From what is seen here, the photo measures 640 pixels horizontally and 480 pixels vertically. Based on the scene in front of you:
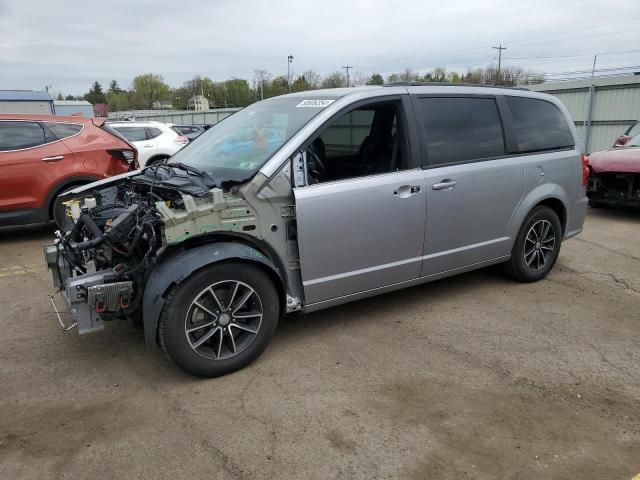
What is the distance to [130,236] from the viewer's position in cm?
340

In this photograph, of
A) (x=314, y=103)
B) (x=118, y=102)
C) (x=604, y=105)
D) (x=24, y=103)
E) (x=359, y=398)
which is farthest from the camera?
(x=118, y=102)

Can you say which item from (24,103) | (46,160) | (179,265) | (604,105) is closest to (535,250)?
(179,265)

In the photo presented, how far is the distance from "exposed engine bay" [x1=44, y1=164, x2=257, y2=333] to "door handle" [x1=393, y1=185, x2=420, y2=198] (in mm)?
1169

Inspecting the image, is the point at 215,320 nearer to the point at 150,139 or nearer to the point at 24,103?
the point at 150,139

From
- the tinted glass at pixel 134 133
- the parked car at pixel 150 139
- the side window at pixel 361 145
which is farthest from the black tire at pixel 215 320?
the tinted glass at pixel 134 133

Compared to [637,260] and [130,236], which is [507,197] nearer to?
[637,260]

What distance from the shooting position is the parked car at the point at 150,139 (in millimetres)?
12633

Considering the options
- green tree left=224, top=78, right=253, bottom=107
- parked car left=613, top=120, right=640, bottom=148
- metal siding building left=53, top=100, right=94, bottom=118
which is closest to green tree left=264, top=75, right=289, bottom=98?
green tree left=224, top=78, right=253, bottom=107

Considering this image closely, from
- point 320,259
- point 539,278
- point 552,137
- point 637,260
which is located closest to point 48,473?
point 320,259

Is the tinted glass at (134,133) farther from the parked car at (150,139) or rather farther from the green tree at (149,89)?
the green tree at (149,89)

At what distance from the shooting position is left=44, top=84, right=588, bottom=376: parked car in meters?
3.38

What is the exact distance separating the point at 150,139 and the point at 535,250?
10.3 m

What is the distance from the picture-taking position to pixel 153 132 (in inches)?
519

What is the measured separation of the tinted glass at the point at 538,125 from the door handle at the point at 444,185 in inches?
40.8
